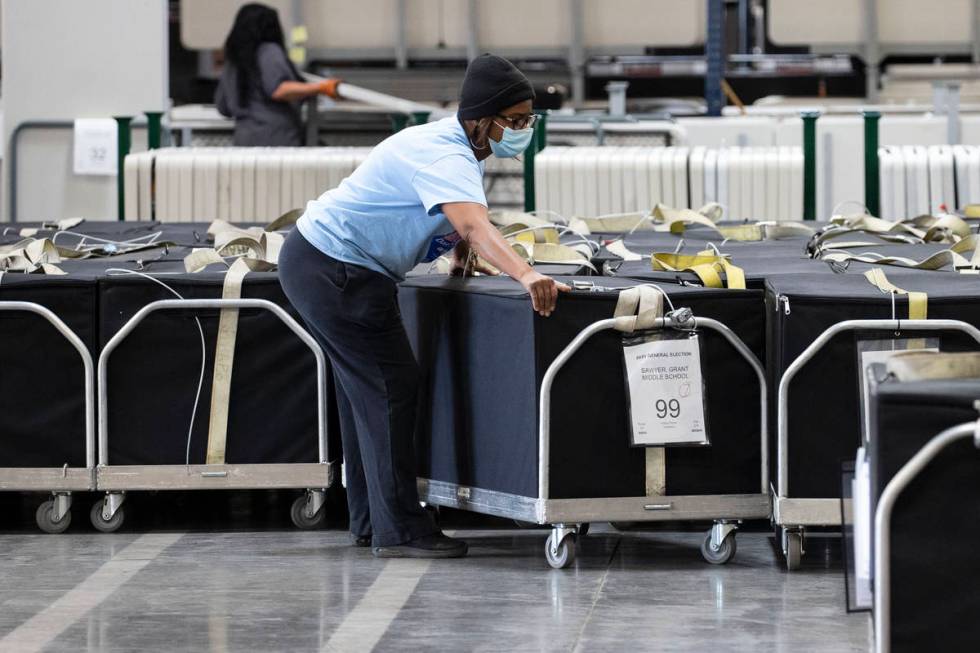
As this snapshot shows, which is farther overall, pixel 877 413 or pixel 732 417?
pixel 732 417

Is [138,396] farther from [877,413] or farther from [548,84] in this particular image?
[548,84]

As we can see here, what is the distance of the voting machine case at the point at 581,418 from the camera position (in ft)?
15.6

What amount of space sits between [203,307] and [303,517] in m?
0.79

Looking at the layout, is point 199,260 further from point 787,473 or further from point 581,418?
point 787,473

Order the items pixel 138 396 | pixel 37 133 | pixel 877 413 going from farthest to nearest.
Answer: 1. pixel 37 133
2. pixel 138 396
3. pixel 877 413

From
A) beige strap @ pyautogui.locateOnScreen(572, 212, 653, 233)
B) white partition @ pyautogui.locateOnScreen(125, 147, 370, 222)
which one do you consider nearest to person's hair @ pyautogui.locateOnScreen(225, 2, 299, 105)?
white partition @ pyautogui.locateOnScreen(125, 147, 370, 222)

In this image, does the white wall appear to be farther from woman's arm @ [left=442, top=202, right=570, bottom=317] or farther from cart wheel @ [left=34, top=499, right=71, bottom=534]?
woman's arm @ [left=442, top=202, right=570, bottom=317]

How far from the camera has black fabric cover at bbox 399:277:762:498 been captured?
476cm

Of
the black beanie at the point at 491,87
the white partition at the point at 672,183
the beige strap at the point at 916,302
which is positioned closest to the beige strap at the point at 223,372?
the black beanie at the point at 491,87

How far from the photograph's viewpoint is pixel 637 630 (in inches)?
165

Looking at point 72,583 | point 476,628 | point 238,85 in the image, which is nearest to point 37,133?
point 238,85

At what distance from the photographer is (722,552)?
16.1 feet

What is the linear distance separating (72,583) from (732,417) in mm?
2039

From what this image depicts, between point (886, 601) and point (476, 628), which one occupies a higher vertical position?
point (886, 601)
